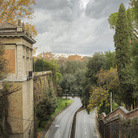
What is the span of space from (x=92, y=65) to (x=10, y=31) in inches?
706

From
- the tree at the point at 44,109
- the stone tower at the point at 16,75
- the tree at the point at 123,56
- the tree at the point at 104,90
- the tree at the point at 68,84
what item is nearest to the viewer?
the stone tower at the point at 16,75

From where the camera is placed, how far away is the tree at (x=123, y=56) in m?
17.3

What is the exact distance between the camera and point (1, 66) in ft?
36.5

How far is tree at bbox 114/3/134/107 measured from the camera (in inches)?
682

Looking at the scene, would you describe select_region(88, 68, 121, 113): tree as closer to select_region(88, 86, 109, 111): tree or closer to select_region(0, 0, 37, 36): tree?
select_region(88, 86, 109, 111): tree

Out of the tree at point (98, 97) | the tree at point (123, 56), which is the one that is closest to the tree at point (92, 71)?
the tree at point (98, 97)

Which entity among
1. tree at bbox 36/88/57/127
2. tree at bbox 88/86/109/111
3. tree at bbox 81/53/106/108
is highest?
tree at bbox 81/53/106/108

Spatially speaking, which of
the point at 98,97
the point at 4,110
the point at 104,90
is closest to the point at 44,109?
the point at 98,97

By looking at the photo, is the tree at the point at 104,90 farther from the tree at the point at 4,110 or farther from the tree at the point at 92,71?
the tree at the point at 4,110

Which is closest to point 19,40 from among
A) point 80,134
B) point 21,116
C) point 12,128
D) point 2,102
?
point 2,102

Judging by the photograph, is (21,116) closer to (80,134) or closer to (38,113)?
(38,113)

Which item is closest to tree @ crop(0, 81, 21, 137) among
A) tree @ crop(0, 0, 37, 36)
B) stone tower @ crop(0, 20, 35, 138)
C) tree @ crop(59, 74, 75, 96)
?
stone tower @ crop(0, 20, 35, 138)

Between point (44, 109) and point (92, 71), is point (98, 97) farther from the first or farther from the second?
point (44, 109)

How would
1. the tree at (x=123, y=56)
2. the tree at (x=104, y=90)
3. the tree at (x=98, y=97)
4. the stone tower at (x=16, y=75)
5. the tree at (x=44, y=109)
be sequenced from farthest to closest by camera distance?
the tree at (x=44, y=109), the tree at (x=104, y=90), the tree at (x=98, y=97), the tree at (x=123, y=56), the stone tower at (x=16, y=75)
